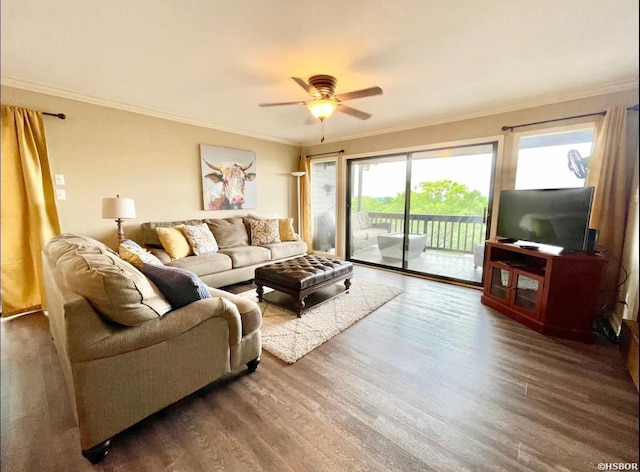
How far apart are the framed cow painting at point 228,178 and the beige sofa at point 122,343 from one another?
272 cm

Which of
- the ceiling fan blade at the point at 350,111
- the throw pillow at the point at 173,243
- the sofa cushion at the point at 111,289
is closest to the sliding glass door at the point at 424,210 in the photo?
the ceiling fan blade at the point at 350,111

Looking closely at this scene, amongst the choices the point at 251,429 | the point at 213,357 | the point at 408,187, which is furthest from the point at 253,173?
the point at 251,429

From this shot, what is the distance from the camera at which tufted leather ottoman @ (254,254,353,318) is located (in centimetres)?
283

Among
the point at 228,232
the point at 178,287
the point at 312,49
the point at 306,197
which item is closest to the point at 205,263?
the point at 228,232

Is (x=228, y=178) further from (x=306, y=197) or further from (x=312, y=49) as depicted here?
(x=312, y=49)

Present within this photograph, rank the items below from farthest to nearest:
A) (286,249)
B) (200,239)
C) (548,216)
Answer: (286,249) → (200,239) → (548,216)

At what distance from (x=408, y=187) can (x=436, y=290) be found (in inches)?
64.6

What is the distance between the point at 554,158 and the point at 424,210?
1720mm

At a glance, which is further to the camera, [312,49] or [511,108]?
[511,108]

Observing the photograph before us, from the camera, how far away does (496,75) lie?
2596 millimetres

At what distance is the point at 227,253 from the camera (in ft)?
12.3

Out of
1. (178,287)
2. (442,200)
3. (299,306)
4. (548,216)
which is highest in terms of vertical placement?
(442,200)

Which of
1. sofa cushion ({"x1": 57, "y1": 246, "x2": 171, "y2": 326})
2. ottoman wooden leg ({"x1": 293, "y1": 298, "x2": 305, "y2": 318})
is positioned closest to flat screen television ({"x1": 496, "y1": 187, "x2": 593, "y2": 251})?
ottoman wooden leg ({"x1": 293, "y1": 298, "x2": 305, "y2": 318})

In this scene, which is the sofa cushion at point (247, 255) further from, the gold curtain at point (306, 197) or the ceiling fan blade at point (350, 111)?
the ceiling fan blade at point (350, 111)
